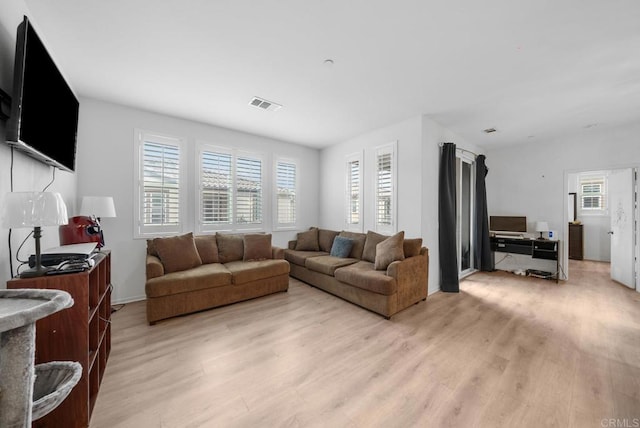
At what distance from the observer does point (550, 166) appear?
4.84 metres

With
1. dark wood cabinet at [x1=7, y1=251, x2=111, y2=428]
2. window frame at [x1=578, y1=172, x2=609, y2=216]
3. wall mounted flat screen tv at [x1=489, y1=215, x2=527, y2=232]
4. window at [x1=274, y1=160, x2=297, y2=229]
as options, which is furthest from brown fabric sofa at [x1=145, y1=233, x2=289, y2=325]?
window frame at [x1=578, y1=172, x2=609, y2=216]

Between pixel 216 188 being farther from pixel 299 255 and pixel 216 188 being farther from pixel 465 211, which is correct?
pixel 465 211

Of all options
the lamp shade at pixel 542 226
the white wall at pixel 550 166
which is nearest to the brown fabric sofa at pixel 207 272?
the lamp shade at pixel 542 226

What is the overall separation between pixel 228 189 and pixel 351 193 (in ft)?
7.84

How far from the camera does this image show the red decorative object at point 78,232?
2309mm

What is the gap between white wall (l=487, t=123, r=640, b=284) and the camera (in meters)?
4.14

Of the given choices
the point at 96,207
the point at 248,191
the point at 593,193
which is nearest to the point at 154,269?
the point at 96,207

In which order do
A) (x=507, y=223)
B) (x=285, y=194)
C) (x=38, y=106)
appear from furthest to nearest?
1. (x=507, y=223)
2. (x=285, y=194)
3. (x=38, y=106)

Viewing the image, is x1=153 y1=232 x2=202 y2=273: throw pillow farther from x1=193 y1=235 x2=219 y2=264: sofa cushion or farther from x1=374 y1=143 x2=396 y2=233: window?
x1=374 y1=143 x2=396 y2=233: window

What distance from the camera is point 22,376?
2.43ft

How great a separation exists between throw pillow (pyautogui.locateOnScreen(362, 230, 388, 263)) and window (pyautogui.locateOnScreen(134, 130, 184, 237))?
10.1ft

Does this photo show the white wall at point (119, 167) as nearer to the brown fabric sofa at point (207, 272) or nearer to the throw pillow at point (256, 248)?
the brown fabric sofa at point (207, 272)

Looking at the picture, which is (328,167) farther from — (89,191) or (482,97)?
(89,191)

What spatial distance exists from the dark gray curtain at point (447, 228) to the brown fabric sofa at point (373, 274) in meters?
0.62
